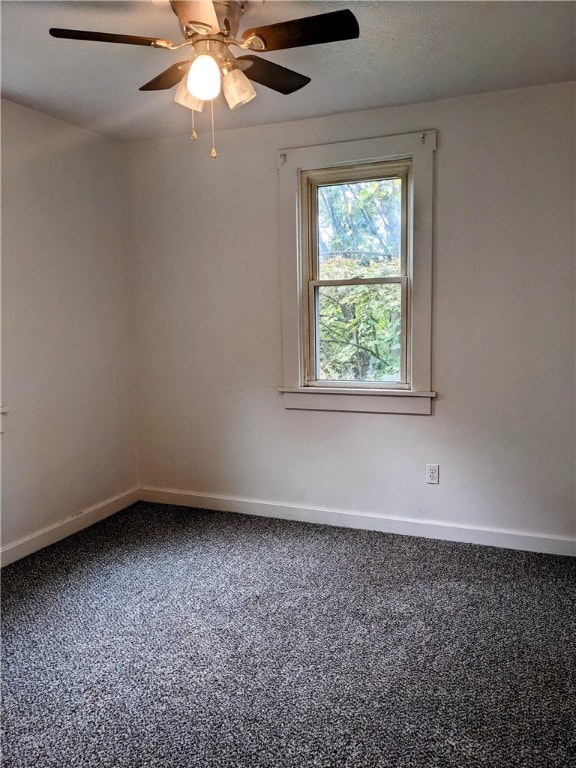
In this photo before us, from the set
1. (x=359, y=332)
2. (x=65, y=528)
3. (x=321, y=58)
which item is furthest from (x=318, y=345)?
(x=65, y=528)

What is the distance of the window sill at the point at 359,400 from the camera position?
3.01 m

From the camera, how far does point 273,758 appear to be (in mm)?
1520

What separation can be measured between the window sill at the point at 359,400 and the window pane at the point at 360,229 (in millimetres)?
715

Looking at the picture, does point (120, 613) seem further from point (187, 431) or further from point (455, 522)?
point (455, 522)

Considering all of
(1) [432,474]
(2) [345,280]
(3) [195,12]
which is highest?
(3) [195,12]

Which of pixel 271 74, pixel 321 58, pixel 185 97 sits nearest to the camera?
pixel 271 74

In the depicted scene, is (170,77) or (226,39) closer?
(226,39)

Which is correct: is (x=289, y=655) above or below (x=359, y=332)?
below

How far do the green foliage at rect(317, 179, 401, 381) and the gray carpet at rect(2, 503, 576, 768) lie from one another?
43.6 inches

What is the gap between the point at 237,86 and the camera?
1.97 m

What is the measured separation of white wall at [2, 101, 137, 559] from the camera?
282cm

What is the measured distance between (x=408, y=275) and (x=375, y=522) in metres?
1.52

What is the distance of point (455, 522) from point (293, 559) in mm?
993

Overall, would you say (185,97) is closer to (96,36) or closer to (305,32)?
(96,36)
